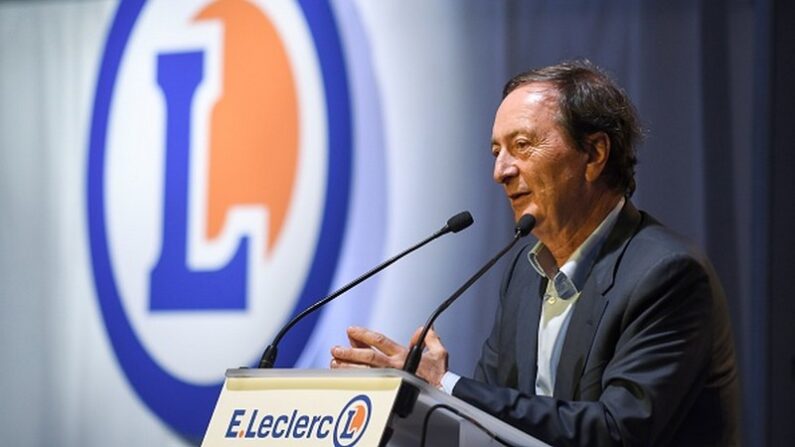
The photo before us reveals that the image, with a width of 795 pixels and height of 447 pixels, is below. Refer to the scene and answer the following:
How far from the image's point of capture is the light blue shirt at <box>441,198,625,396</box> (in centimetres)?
234

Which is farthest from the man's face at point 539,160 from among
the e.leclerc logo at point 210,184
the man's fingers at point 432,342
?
the e.leclerc logo at point 210,184

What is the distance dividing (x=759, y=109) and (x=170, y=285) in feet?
6.77

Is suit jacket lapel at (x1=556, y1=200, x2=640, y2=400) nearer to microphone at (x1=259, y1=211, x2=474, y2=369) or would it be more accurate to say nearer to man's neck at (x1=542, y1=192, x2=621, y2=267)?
man's neck at (x1=542, y1=192, x2=621, y2=267)

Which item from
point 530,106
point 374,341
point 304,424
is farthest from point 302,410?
point 530,106

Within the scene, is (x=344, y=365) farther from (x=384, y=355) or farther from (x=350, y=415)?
(x=350, y=415)

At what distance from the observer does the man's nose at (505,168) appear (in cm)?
235

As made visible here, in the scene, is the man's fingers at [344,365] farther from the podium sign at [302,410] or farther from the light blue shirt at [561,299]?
the light blue shirt at [561,299]

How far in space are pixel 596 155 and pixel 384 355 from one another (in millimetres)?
734

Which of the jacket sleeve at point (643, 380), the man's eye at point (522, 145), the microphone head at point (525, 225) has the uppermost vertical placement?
the man's eye at point (522, 145)

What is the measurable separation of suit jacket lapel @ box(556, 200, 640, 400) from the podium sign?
62 centimetres

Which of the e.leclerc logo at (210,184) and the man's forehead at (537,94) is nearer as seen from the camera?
the man's forehead at (537,94)

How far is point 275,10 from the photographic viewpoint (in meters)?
4.01

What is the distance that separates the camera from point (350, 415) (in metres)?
1.66

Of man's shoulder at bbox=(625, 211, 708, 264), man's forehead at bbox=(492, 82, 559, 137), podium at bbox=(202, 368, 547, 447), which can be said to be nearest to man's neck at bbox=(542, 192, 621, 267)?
man's shoulder at bbox=(625, 211, 708, 264)
